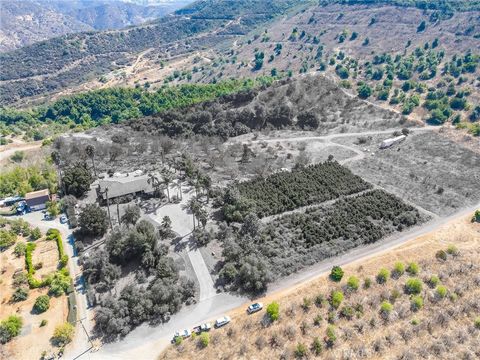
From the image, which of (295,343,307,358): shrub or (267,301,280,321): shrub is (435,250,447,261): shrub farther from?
(295,343,307,358): shrub

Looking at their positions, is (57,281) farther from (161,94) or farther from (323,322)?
(161,94)

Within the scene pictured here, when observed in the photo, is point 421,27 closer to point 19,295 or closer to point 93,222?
point 93,222

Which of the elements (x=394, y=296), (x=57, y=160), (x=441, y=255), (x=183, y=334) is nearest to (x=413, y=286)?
(x=394, y=296)

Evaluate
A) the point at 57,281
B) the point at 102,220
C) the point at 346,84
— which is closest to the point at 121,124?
the point at 102,220

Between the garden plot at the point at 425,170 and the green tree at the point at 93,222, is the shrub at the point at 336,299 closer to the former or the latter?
the garden plot at the point at 425,170

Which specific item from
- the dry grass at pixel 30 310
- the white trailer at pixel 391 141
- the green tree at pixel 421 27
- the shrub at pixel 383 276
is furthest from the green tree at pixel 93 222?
the green tree at pixel 421 27

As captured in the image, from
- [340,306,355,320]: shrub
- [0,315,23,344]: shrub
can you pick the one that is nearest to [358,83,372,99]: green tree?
[340,306,355,320]: shrub

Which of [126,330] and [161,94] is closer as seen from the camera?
[126,330]
